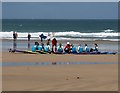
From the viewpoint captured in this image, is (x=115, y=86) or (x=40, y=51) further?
(x=40, y=51)

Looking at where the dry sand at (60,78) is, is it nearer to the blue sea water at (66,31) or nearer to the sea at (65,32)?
the sea at (65,32)

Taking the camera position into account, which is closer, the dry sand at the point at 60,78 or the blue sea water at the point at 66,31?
the dry sand at the point at 60,78

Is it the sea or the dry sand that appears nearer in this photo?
the dry sand

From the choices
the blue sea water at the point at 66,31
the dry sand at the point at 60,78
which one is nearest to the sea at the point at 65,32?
the blue sea water at the point at 66,31

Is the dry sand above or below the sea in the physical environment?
below

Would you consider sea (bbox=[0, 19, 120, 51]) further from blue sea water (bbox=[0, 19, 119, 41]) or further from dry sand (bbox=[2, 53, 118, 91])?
dry sand (bbox=[2, 53, 118, 91])

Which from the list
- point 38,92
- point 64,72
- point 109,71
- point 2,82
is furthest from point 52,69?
point 38,92

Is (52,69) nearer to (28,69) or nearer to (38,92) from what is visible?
(28,69)

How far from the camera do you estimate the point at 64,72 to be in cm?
1697

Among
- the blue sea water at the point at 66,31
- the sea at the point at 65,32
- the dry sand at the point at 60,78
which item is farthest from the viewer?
the blue sea water at the point at 66,31

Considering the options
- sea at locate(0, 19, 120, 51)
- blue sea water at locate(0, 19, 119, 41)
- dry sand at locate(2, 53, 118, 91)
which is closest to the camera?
dry sand at locate(2, 53, 118, 91)

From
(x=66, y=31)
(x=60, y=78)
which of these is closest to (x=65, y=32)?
(x=66, y=31)

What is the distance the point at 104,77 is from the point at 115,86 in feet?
7.15

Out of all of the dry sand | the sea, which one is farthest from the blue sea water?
the dry sand
